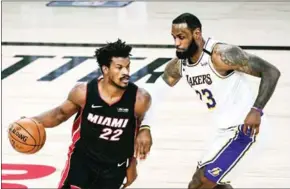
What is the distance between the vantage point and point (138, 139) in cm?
491

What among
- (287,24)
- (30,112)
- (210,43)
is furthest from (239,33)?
(210,43)

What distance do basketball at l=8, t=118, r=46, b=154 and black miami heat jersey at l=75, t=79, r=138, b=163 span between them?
301 millimetres

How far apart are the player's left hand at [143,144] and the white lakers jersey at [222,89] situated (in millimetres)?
630

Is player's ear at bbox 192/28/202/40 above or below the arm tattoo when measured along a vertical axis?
above

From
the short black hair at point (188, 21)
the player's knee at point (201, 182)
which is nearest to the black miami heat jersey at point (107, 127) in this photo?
the short black hair at point (188, 21)

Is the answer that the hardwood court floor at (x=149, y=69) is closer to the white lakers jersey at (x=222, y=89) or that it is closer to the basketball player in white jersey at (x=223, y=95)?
the basketball player in white jersey at (x=223, y=95)

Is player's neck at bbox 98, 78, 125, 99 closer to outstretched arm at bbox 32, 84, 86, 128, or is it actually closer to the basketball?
outstretched arm at bbox 32, 84, 86, 128

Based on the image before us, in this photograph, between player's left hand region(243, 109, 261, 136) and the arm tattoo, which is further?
the arm tattoo

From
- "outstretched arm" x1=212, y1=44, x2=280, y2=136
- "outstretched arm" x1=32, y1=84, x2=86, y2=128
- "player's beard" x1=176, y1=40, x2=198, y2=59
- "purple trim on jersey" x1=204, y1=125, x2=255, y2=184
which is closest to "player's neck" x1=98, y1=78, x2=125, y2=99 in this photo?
"outstretched arm" x1=32, y1=84, x2=86, y2=128

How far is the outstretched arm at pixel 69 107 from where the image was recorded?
500cm

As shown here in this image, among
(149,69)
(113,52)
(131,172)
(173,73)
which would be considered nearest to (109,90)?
(113,52)

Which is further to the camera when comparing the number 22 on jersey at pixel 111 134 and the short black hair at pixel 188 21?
the short black hair at pixel 188 21

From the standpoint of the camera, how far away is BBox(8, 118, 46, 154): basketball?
204 inches

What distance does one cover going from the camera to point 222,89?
5348 mm
